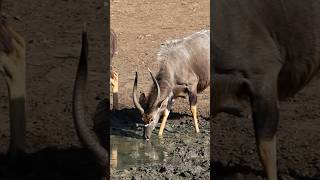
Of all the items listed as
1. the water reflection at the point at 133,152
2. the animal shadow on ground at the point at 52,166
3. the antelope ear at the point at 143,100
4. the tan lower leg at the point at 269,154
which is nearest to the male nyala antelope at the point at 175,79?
the antelope ear at the point at 143,100

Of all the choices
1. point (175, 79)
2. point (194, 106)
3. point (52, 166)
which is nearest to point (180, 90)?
point (175, 79)

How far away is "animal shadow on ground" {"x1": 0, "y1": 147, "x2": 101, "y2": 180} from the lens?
5926mm

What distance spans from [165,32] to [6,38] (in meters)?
13.4

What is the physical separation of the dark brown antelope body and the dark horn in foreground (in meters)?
1.10

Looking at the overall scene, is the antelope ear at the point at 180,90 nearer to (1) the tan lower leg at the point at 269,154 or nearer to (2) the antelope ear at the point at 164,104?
(2) the antelope ear at the point at 164,104

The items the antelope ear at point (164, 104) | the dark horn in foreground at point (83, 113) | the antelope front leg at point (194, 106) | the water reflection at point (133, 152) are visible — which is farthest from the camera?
the antelope front leg at point (194, 106)

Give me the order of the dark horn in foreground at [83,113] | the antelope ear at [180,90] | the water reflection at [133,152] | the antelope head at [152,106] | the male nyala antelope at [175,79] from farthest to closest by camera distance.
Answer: the antelope ear at [180,90] < the male nyala antelope at [175,79] < the antelope head at [152,106] < the water reflection at [133,152] < the dark horn in foreground at [83,113]

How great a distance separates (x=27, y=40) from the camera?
591cm

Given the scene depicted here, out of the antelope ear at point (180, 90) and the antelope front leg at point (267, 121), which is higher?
the antelope ear at point (180, 90)

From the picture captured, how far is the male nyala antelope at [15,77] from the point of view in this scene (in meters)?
5.89

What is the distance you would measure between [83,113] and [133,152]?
17.2 feet

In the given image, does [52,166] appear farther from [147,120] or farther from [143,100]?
[143,100]

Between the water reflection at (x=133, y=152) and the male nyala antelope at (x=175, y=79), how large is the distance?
28 centimetres

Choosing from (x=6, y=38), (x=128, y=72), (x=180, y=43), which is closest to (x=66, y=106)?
(x=6, y=38)
